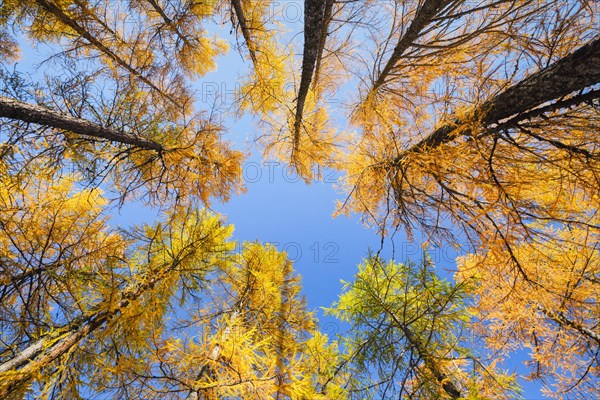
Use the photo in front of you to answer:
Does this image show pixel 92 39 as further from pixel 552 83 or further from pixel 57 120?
pixel 552 83

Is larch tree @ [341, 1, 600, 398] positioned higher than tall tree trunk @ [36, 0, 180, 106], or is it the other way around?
tall tree trunk @ [36, 0, 180, 106]

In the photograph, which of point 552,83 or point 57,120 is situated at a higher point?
point 57,120

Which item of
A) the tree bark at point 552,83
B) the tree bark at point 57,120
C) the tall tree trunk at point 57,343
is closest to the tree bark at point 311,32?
the tree bark at point 552,83

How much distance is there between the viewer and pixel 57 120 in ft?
11.1

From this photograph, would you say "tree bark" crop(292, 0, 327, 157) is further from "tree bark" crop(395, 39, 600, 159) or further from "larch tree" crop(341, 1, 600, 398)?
"tree bark" crop(395, 39, 600, 159)

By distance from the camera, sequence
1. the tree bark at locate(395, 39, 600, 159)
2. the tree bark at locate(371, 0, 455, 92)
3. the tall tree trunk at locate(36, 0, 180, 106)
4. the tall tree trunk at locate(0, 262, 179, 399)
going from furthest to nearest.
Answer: the tall tree trunk at locate(36, 0, 180, 106) < the tree bark at locate(371, 0, 455, 92) < the tall tree trunk at locate(0, 262, 179, 399) < the tree bark at locate(395, 39, 600, 159)

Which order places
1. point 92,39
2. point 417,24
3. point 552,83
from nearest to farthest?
point 552,83 → point 417,24 → point 92,39

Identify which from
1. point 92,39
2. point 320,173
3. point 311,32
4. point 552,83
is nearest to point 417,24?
point 311,32

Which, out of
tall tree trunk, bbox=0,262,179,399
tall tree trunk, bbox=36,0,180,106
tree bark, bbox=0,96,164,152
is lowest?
tall tree trunk, bbox=0,262,179,399

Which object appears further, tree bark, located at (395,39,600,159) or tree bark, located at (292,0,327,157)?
tree bark, located at (292,0,327,157)

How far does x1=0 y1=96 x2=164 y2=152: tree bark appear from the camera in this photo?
3174 millimetres

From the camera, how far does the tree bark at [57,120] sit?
3.17m

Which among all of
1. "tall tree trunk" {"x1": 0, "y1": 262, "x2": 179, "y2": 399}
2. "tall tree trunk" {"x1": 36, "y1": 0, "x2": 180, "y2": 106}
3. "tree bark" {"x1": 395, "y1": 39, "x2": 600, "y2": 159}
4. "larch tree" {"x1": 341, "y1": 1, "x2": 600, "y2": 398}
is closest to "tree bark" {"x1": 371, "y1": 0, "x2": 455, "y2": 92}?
"larch tree" {"x1": 341, "y1": 1, "x2": 600, "y2": 398}

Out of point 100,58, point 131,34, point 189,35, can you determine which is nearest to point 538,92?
point 189,35
